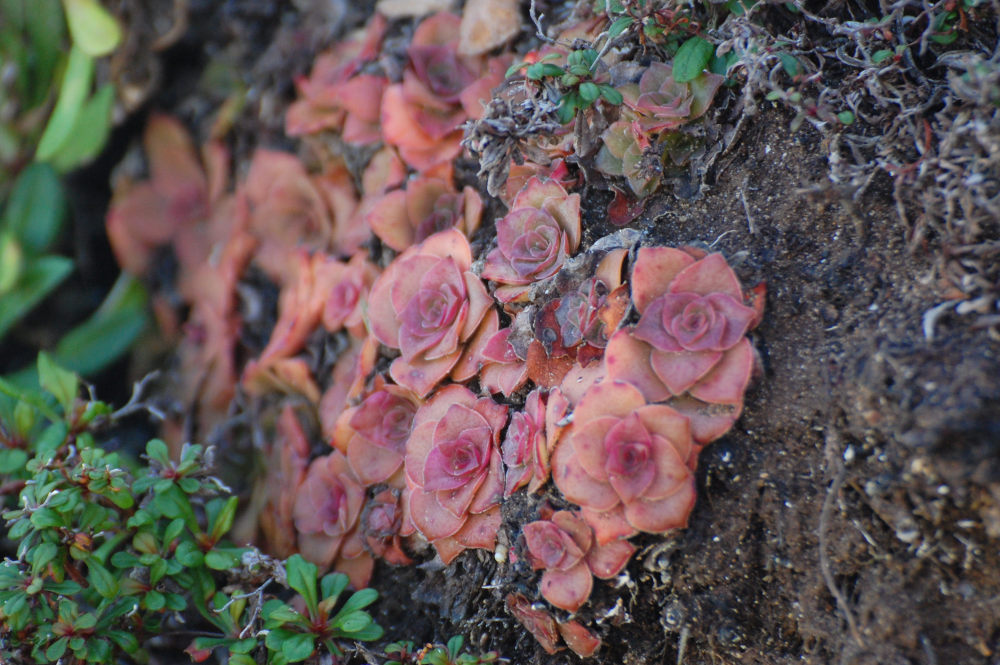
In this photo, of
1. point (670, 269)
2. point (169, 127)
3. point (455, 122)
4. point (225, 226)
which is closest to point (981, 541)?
point (670, 269)

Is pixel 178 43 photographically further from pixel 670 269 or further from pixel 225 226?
pixel 670 269

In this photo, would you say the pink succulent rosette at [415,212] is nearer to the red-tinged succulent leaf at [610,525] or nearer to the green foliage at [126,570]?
the green foliage at [126,570]

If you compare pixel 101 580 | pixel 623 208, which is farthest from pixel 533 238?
pixel 101 580

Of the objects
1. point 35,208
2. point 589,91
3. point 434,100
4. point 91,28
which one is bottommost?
point 35,208

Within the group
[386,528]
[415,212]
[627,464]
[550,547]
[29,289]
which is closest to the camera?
[627,464]

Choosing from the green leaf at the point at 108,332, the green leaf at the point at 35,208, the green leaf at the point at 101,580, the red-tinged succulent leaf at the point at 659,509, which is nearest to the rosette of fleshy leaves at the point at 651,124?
the red-tinged succulent leaf at the point at 659,509

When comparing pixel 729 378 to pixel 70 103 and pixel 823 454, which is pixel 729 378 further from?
pixel 70 103

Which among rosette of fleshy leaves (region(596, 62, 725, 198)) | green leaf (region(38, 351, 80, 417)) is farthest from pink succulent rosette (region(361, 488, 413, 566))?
rosette of fleshy leaves (region(596, 62, 725, 198))
